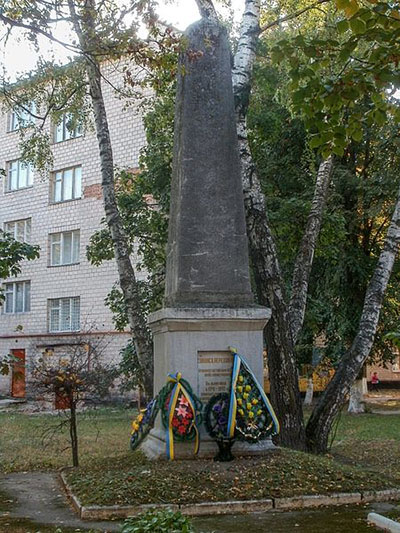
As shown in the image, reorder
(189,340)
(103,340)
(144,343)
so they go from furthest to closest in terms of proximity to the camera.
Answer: (103,340), (144,343), (189,340)

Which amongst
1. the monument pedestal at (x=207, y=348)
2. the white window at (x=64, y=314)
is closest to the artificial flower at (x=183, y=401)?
the monument pedestal at (x=207, y=348)

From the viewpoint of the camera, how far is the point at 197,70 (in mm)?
9969

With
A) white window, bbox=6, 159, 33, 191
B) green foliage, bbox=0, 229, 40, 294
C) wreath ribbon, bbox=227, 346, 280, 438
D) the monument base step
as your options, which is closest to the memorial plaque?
wreath ribbon, bbox=227, 346, 280, 438

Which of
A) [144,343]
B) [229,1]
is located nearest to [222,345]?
[144,343]

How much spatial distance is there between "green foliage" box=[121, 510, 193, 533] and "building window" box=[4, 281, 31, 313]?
30185mm

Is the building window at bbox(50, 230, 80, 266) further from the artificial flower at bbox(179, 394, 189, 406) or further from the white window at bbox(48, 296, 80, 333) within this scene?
the artificial flower at bbox(179, 394, 189, 406)

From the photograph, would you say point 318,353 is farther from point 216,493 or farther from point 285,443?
point 216,493

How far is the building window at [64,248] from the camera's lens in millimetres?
32156

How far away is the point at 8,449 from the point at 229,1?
1113 centimetres

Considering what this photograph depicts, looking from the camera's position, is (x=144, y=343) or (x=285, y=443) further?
(x=144, y=343)

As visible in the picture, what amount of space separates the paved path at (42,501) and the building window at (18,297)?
2459 cm

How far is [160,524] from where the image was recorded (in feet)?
14.7

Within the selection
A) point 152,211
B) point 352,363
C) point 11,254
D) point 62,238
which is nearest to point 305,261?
point 352,363

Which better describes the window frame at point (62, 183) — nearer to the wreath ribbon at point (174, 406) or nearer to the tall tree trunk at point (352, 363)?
the tall tree trunk at point (352, 363)
